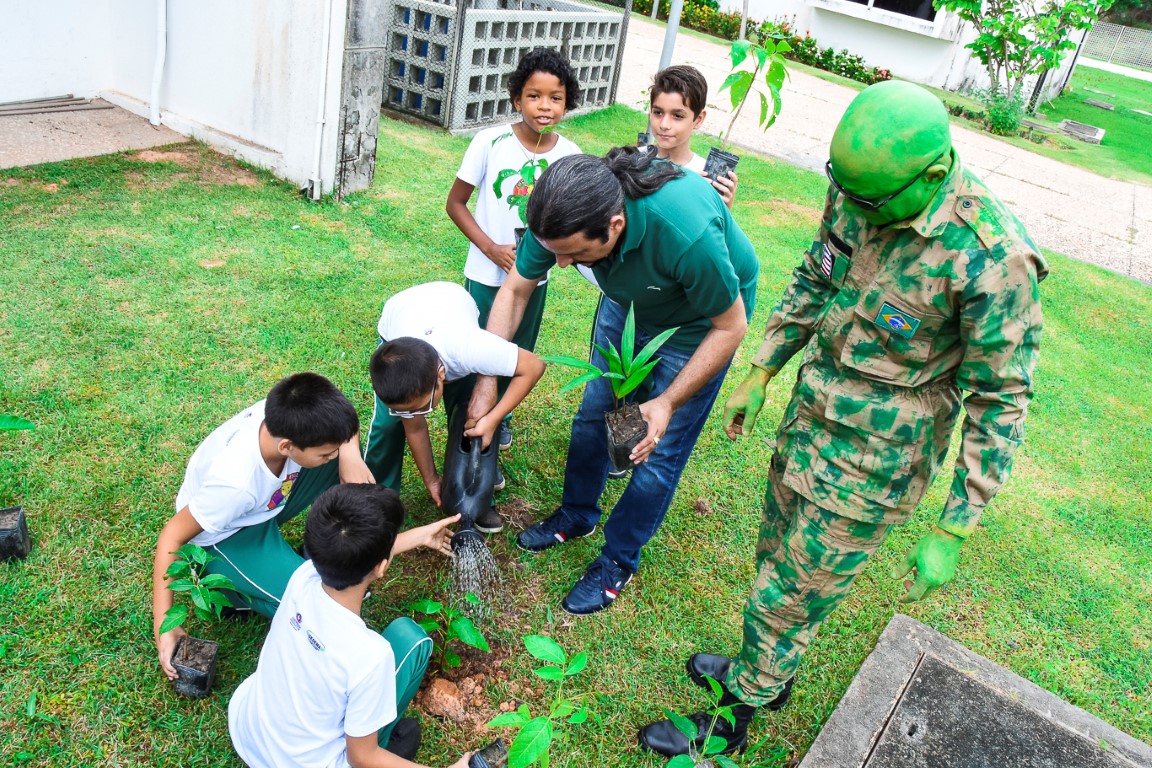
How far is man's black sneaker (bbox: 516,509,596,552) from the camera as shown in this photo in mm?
3221

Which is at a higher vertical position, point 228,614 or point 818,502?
point 818,502

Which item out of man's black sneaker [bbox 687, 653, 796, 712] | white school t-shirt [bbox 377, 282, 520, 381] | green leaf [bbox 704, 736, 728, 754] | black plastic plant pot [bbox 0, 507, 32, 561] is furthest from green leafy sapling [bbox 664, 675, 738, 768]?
black plastic plant pot [bbox 0, 507, 32, 561]

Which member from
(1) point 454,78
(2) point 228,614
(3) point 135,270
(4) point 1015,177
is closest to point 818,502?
(2) point 228,614

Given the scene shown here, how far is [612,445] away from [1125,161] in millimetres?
16276

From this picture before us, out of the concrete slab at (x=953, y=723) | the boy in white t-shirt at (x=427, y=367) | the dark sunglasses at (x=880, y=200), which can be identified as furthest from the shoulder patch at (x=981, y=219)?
the concrete slab at (x=953, y=723)

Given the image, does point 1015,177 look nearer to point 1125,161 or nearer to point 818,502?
point 1125,161

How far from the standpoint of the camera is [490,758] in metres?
2.04

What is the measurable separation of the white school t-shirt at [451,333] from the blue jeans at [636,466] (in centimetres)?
38

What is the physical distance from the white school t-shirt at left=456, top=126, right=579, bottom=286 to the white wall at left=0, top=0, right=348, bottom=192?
2.54 m

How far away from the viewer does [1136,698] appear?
3133 millimetres

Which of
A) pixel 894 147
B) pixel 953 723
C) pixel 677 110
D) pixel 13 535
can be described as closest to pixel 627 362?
pixel 894 147

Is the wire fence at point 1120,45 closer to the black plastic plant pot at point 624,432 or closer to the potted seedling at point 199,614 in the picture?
the black plastic plant pot at point 624,432

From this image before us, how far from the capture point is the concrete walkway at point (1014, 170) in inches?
352

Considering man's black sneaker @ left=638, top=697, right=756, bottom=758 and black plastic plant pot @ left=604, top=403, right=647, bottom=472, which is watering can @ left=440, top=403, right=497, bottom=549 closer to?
black plastic plant pot @ left=604, top=403, right=647, bottom=472
